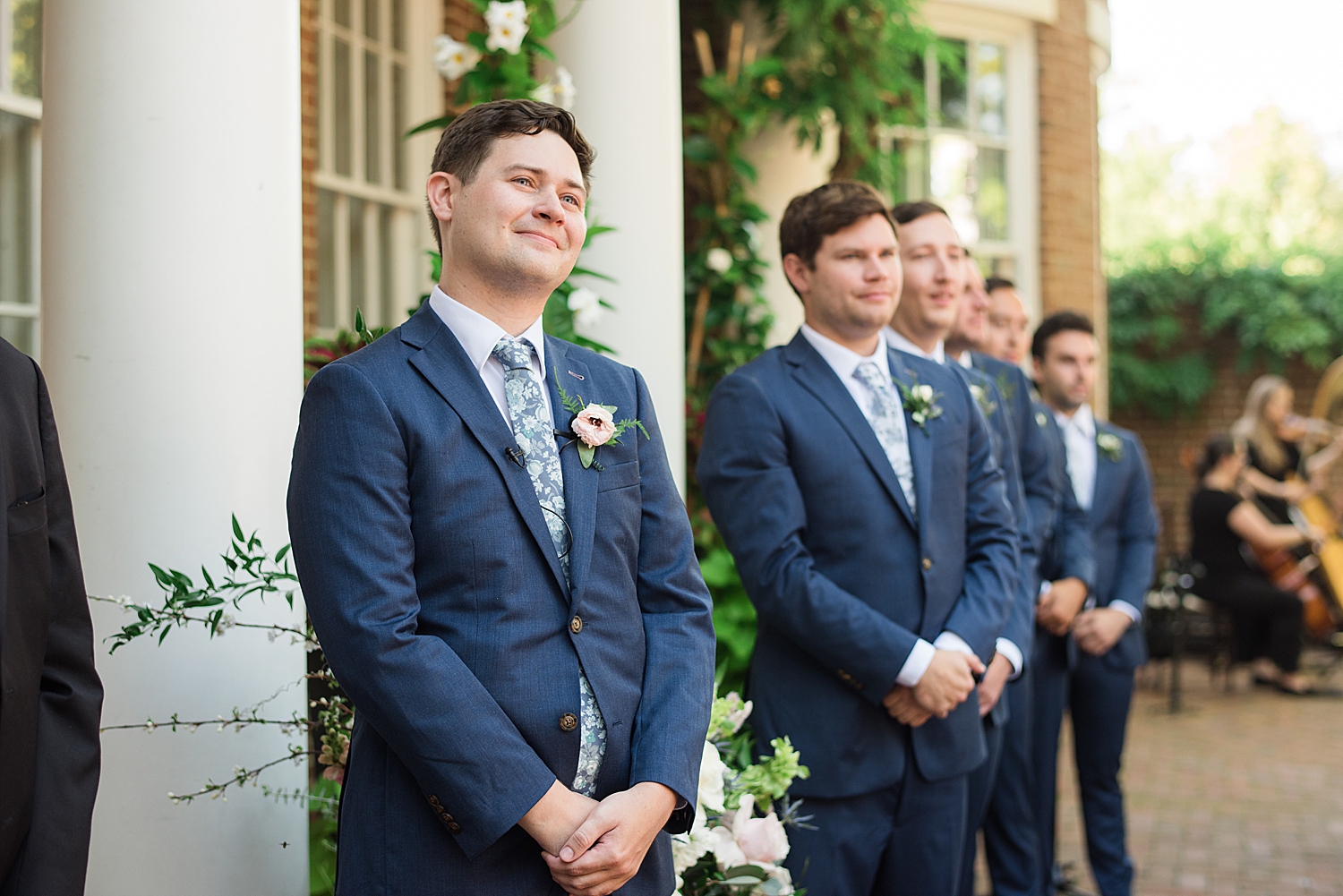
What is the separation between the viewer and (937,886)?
3.03 meters

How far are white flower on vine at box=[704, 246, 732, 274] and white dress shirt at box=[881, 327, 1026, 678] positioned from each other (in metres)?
2.18

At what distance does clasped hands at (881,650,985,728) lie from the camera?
2.88 meters

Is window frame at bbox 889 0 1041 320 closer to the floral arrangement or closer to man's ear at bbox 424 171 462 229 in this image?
the floral arrangement

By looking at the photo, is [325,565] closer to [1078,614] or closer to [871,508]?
[871,508]

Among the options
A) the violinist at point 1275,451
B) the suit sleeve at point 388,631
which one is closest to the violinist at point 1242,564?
the violinist at point 1275,451

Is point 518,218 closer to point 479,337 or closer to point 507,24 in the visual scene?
point 479,337

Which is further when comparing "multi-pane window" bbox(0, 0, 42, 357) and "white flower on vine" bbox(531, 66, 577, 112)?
"multi-pane window" bbox(0, 0, 42, 357)

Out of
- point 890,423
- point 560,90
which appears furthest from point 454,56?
point 890,423

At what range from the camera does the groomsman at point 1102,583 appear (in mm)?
4641

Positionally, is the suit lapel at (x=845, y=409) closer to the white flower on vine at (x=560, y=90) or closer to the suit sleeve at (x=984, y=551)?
the suit sleeve at (x=984, y=551)

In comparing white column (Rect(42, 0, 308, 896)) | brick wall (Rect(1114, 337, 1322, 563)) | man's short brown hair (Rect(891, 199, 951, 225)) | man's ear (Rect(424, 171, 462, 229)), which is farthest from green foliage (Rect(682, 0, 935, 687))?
brick wall (Rect(1114, 337, 1322, 563))

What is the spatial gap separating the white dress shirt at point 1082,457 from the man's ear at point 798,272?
190 centimetres

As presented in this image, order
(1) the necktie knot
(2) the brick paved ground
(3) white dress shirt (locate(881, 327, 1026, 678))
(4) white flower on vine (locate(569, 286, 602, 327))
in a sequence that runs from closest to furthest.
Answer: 1. (1) the necktie knot
2. (3) white dress shirt (locate(881, 327, 1026, 678))
3. (4) white flower on vine (locate(569, 286, 602, 327))
4. (2) the brick paved ground

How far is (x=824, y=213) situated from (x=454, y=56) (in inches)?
61.1
